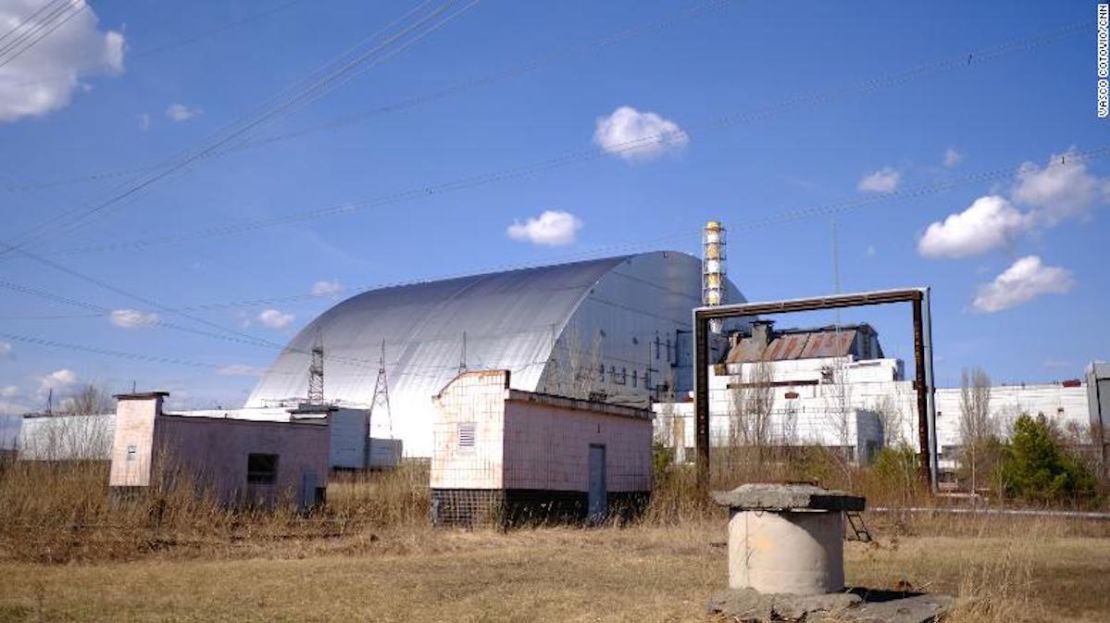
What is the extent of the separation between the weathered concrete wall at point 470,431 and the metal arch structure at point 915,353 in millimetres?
8248

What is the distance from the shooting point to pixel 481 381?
2452cm

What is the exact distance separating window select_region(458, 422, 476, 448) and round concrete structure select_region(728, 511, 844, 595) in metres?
14.6

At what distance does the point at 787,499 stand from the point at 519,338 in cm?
4665

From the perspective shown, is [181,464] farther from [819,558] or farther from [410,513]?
[819,558]

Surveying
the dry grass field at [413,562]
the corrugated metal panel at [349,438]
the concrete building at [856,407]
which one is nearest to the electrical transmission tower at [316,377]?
the corrugated metal panel at [349,438]

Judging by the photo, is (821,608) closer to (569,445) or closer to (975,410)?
(569,445)

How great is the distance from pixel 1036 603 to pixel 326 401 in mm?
55107

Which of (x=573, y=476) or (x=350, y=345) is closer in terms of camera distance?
(x=573, y=476)

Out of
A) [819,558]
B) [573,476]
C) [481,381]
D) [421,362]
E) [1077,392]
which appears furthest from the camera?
[421,362]

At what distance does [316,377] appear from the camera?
64.4m

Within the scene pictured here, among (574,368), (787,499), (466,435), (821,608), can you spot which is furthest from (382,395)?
(821,608)

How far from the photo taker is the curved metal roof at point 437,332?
56531 millimetres

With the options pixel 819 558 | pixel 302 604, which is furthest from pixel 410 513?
pixel 819 558

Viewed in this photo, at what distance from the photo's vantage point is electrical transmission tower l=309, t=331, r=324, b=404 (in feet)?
202
